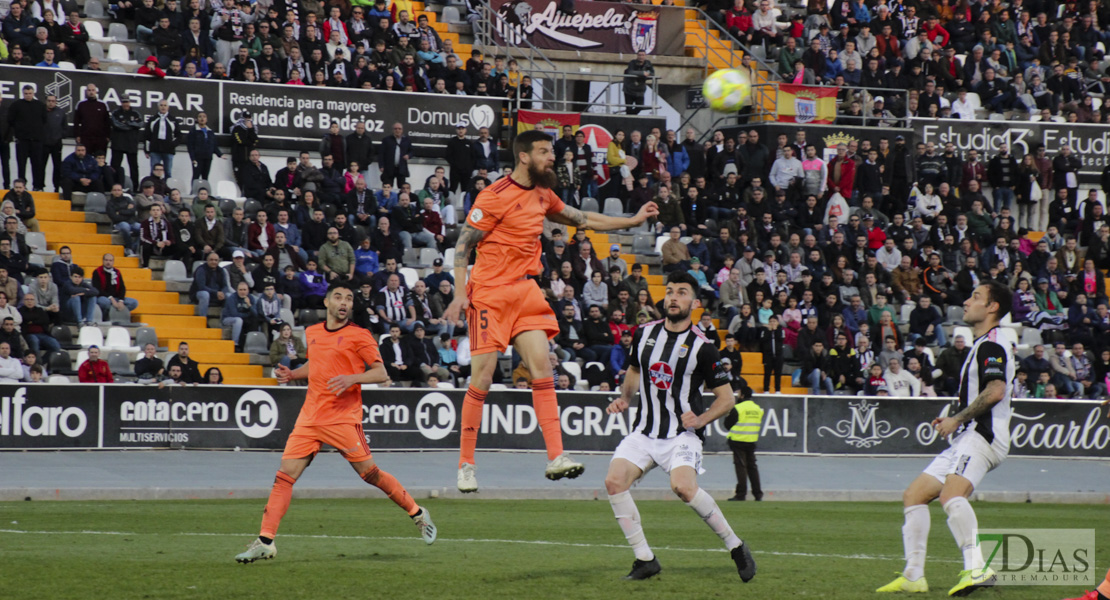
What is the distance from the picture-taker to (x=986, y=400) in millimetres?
9422

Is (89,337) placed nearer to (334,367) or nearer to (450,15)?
(334,367)

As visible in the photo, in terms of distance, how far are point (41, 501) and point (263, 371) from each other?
6.34 m

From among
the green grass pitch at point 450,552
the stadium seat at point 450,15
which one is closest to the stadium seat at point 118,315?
the green grass pitch at point 450,552

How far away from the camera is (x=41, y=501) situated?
17438 mm

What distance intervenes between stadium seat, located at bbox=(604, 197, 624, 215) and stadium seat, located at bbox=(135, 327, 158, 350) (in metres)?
9.37

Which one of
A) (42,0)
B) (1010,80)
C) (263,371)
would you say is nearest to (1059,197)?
(1010,80)

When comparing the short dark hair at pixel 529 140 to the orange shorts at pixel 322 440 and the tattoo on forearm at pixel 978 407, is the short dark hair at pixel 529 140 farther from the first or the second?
the tattoo on forearm at pixel 978 407

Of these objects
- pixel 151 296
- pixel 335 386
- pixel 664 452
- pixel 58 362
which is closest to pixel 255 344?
pixel 151 296

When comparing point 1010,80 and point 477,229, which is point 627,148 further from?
point 477,229

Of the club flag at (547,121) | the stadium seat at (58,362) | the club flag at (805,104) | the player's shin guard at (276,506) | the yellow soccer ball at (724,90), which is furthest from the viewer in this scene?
the club flag at (805,104)

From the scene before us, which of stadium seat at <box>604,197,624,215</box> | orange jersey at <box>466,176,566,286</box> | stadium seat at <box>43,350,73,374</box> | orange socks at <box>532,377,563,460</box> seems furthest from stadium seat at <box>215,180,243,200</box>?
orange socks at <box>532,377,563,460</box>

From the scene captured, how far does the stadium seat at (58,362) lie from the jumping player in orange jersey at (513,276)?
44.6 feet

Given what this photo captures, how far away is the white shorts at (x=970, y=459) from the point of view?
9523mm

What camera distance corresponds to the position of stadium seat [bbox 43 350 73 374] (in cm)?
2166
